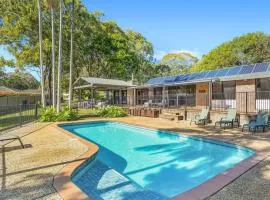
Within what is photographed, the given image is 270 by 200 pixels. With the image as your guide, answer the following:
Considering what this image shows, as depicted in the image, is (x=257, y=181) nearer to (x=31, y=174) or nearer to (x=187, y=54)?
(x=31, y=174)

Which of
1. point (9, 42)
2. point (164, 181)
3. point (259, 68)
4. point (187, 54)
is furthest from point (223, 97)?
point (187, 54)

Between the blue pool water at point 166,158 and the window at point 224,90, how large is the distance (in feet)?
27.1

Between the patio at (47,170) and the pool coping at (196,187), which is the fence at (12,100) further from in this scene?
the pool coping at (196,187)

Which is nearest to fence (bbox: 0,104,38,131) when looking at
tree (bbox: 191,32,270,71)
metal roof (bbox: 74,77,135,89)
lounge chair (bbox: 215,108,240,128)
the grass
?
the grass

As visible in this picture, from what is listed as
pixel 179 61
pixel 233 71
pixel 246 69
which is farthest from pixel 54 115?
pixel 179 61

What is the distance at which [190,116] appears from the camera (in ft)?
54.6

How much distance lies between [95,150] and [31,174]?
8.16 feet

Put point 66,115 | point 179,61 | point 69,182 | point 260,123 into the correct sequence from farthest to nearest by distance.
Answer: point 179,61 < point 66,115 < point 260,123 < point 69,182

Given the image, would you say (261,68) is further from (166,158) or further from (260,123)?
(166,158)

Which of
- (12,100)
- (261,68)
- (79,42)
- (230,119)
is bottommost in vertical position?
(230,119)

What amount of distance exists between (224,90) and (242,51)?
64.9 feet

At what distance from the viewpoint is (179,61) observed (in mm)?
59594

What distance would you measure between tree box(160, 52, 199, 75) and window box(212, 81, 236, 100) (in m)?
38.2

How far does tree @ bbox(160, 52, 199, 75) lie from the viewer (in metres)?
58.3
